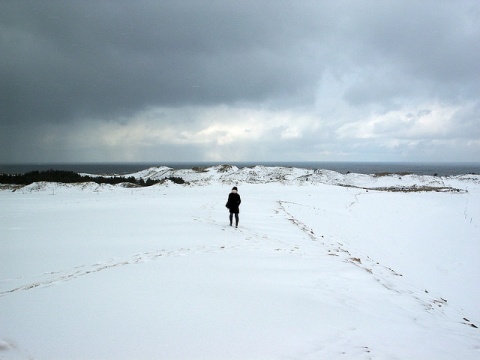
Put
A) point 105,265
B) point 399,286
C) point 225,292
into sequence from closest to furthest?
point 225,292, point 399,286, point 105,265

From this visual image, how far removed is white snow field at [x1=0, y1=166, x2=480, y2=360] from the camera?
3523 millimetres

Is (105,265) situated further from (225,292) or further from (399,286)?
(399,286)

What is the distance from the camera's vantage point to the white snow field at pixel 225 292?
3523 mm

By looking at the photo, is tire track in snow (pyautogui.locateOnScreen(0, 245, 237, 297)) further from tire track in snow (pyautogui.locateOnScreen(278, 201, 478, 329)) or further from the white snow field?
tire track in snow (pyautogui.locateOnScreen(278, 201, 478, 329))

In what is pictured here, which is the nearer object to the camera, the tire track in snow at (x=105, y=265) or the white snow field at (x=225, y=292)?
the white snow field at (x=225, y=292)

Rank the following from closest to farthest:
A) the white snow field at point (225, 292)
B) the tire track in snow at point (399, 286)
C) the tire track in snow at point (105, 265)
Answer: the white snow field at point (225, 292), the tire track in snow at point (399, 286), the tire track in snow at point (105, 265)

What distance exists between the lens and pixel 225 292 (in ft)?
17.0

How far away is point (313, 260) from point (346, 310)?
10.6 feet

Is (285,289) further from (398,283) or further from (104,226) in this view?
(104,226)

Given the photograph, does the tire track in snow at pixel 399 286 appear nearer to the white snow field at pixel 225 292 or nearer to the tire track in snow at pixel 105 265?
the white snow field at pixel 225 292

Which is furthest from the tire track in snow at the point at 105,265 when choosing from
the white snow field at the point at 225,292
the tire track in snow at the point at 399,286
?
the tire track in snow at the point at 399,286

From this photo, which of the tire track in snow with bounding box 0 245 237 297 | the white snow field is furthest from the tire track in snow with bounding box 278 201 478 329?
the tire track in snow with bounding box 0 245 237 297

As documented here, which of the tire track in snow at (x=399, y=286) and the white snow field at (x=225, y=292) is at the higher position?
the white snow field at (x=225, y=292)

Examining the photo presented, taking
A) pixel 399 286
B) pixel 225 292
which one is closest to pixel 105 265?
pixel 225 292
